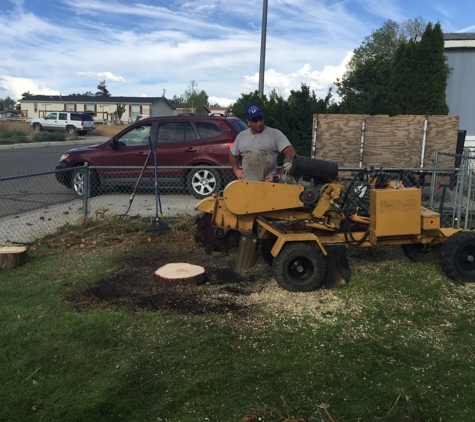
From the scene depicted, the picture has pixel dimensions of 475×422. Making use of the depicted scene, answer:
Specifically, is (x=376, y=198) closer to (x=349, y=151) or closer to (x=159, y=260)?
(x=159, y=260)

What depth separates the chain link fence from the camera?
7.85 metres

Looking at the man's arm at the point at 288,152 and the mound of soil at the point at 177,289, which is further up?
the man's arm at the point at 288,152

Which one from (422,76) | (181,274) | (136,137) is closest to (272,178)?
(181,274)

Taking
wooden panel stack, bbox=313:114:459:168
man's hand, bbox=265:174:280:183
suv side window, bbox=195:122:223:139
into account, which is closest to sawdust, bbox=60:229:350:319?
man's hand, bbox=265:174:280:183

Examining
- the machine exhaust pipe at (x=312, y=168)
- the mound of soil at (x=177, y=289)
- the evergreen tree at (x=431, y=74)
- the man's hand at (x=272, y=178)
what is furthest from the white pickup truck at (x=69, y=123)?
the machine exhaust pipe at (x=312, y=168)

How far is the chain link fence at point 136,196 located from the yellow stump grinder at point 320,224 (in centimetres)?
206

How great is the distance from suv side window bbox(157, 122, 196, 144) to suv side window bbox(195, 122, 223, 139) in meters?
0.17

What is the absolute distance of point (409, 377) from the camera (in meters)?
3.51

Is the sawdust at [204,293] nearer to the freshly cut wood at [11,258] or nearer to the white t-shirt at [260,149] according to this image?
the freshly cut wood at [11,258]

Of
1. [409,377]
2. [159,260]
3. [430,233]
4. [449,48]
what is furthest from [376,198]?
[449,48]

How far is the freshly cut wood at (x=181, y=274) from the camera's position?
5.25 meters

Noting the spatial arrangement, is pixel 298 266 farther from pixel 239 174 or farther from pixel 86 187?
pixel 86 187

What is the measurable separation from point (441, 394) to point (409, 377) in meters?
0.25

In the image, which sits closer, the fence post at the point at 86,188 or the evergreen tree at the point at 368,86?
the fence post at the point at 86,188
